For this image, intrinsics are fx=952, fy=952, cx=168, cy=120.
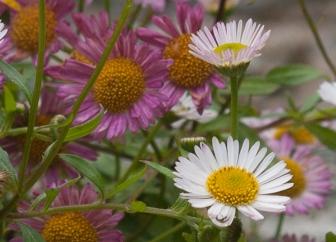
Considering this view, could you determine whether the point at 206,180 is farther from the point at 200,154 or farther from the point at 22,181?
the point at 22,181

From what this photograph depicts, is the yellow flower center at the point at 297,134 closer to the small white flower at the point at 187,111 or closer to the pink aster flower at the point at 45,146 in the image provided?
the small white flower at the point at 187,111

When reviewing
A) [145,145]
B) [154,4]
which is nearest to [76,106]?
[145,145]

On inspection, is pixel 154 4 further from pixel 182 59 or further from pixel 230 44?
pixel 230 44

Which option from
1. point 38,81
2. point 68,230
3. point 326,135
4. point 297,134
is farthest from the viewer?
point 297,134

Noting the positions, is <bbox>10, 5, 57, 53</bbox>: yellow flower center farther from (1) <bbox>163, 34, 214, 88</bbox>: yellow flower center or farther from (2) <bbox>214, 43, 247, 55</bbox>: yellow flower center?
(2) <bbox>214, 43, 247, 55</bbox>: yellow flower center

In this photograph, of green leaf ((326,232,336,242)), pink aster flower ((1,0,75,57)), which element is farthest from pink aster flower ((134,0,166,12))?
green leaf ((326,232,336,242))
